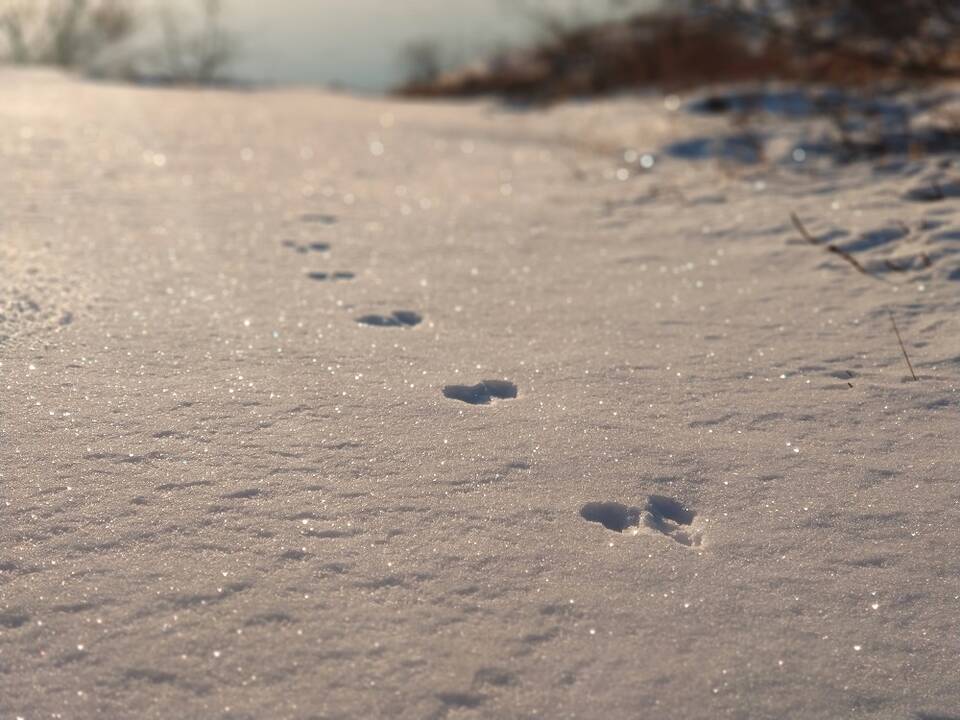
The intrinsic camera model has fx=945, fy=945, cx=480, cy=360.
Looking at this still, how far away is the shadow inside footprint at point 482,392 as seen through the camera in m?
1.48

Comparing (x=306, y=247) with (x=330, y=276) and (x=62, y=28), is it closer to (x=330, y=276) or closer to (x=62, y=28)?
(x=330, y=276)

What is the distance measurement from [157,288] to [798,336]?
1254 millimetres

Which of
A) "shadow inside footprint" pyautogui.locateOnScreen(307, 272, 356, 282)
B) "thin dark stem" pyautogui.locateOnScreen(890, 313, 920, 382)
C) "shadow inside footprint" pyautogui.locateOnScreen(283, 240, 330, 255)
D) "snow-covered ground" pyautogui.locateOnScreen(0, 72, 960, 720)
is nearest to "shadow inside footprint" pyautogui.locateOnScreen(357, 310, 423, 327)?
"snow-covered ground" pyautogui.locateOnScreen(0, 72, 960, 720)

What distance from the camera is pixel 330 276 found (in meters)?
2.08

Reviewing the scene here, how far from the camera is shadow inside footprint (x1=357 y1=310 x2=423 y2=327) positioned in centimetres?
180

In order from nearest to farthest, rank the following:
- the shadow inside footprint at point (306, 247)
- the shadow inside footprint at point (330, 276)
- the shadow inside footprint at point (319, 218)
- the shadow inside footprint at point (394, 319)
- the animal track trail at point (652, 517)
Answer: the animal track trail at point (652, 517) < the shadow inside footprint at point (394, 319) < the shadow inside footprint at point (330, 276) < the shadow inside footprint at point (306, 247) < the shadow inside footprint at point (319, 218)

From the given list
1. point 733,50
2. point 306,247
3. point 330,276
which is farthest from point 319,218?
point 733,50

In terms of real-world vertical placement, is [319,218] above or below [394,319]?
above

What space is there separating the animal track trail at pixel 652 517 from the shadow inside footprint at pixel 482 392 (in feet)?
1.11

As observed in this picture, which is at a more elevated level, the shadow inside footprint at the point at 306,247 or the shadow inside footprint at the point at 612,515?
the shadow inside footprint at the point at 306,247

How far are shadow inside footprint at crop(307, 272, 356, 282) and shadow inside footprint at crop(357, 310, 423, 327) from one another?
26 cm

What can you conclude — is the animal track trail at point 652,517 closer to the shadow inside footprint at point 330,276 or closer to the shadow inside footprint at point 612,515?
the shadow inside footprint at point 612,515

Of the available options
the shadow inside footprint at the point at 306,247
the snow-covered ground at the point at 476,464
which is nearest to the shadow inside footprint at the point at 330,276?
the snow-covered ground at the point at 476,464

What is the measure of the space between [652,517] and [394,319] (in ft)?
2.64
